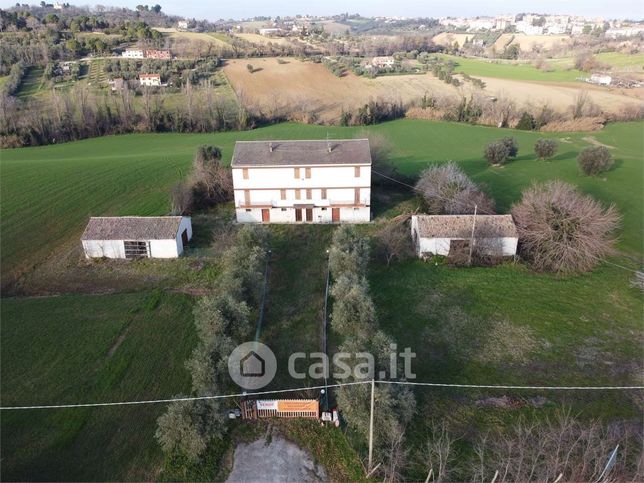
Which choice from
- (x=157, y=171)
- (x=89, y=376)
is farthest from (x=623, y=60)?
(x=89, y=376)

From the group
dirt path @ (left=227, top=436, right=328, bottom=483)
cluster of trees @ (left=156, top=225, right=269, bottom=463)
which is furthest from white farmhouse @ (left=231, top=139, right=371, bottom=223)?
dirt path @ (left=227, top=436, right=328, bottom=483)

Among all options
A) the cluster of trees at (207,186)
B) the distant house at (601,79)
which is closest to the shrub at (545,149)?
the cluster of trees at (207,186)

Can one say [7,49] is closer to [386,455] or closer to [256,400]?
[256,400]

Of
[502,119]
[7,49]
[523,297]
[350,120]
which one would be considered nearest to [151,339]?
[523,297]

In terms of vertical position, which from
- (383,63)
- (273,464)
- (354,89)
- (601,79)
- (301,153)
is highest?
(383,63)

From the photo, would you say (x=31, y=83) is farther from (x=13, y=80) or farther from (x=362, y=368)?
(x=362, y=368)

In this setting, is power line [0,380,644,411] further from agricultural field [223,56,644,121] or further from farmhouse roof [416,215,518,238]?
agricultural field [223,56,644,121]

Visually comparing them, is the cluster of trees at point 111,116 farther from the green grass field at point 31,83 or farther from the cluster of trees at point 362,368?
the cluster of trees at point 362,368
